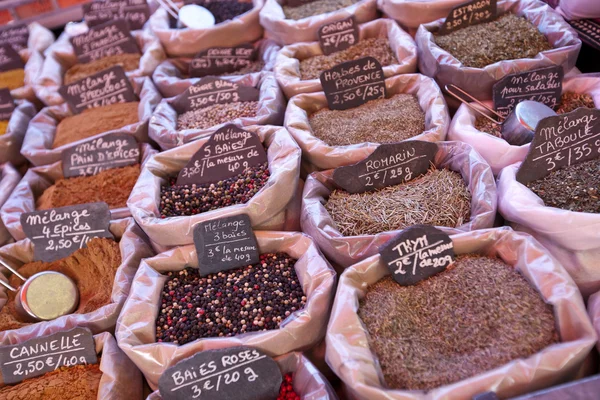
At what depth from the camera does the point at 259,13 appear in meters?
2.08

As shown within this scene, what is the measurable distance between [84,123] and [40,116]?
0.24m

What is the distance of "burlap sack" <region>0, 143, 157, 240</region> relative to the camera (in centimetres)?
154

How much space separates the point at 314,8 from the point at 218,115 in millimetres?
801

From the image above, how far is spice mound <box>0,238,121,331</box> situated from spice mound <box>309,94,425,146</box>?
2.59 feet

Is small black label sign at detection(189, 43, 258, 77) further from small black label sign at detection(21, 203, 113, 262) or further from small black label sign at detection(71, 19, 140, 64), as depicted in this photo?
small black label sign at detection(21, 203, 113, 262)

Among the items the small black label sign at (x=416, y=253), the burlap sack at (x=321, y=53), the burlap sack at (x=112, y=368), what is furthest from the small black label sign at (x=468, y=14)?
the burlap sack at (x=112, y=368)

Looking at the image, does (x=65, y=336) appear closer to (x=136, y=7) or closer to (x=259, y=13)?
(x=259, y=13)

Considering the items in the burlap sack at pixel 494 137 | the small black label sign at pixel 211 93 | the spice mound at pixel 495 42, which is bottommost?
the burlap sack at pixel 494 137

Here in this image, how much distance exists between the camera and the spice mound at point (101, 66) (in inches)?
85.1

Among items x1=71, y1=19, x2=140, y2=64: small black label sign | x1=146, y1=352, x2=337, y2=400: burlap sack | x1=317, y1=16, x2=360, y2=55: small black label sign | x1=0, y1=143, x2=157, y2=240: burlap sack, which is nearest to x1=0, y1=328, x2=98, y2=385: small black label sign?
x1=146, y1=352, x2=337, y2=400: burlap sack

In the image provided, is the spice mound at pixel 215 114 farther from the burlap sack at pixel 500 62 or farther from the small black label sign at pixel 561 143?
the small black label sign at pixel 561 143

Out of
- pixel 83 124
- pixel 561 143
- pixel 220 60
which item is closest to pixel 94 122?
pixel 83 124

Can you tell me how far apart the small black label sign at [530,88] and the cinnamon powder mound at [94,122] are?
1.41 metres

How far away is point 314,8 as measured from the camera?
6.90 feet
